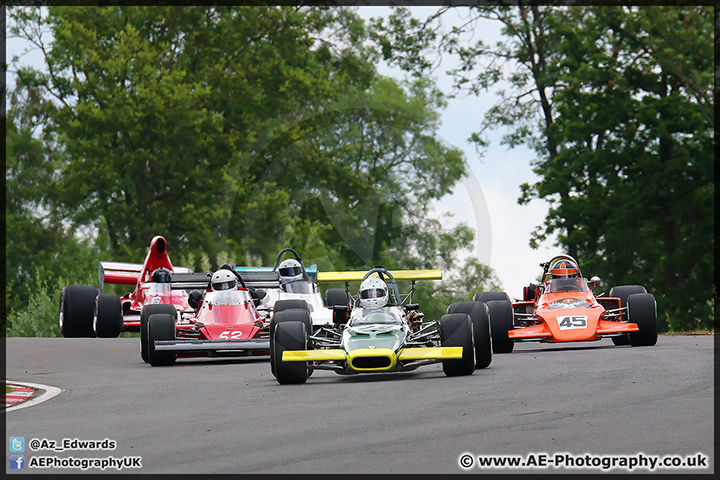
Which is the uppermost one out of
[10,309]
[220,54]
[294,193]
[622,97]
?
[220,54]

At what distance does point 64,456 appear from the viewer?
7.81 m

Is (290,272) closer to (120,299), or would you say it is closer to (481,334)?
(120,299)

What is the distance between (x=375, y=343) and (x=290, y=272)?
8.96 m

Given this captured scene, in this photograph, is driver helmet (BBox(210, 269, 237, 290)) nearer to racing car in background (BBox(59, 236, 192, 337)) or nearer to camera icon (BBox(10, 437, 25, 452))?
racing car in background (BBox(59, 236, 192, 337))

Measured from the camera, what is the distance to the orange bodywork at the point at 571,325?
17.7 meters

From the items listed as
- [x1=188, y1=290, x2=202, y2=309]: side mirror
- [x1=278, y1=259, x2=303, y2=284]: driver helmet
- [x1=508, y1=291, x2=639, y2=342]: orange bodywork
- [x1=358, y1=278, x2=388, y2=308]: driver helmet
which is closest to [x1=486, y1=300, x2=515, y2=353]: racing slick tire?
[x1=508, y1=291, x2=639, y2=342]: orange bodywork

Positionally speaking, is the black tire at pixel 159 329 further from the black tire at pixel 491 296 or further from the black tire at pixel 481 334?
the black tire at pixel 491 296

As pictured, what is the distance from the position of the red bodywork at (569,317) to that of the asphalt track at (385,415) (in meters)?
1.94

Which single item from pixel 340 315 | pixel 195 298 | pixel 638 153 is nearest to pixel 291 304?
pixel 195 298

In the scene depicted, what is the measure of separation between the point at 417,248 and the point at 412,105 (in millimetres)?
12258

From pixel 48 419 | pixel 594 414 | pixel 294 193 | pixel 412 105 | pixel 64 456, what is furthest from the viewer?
pixel 412 105

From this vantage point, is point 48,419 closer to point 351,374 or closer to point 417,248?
point 351,374

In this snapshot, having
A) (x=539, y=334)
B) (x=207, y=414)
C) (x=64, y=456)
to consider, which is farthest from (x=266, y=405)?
(x=539, y=334)

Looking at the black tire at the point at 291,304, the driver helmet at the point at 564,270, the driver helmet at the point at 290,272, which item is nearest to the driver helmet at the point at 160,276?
the driver helmet at the point at 290,272
